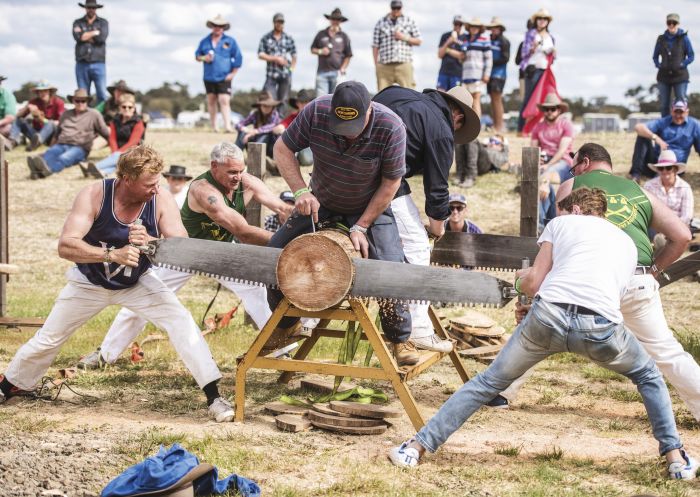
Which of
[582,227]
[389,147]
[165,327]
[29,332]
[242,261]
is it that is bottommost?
[29,332]

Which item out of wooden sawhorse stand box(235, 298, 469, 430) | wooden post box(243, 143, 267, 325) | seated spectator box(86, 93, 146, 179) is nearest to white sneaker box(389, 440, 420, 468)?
wooden sawhorse stand box(235, 298, 469, 430)

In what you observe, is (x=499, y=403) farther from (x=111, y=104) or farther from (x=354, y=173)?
(x=111, y=104)

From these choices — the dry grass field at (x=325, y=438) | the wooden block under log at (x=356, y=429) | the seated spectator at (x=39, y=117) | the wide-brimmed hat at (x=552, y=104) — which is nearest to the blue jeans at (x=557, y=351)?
the dry grass field at (x=325, y=438)

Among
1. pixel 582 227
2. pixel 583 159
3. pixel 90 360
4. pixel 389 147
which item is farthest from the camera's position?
pixel 90 360

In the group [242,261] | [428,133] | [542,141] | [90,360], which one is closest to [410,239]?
[428,133]

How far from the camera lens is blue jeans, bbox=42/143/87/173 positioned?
58.0 feet

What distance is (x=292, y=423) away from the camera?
6504 mm

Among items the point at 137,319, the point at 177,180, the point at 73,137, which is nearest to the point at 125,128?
the point at 73,137

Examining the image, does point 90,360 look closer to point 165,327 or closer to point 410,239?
point 165,327

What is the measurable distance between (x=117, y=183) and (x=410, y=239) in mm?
2191

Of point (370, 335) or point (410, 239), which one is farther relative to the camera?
point (410, 239)

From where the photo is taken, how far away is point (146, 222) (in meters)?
6.79

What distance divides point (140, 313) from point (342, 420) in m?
1.70

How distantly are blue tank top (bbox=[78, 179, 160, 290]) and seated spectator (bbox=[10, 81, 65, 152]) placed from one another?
46.4 ft
